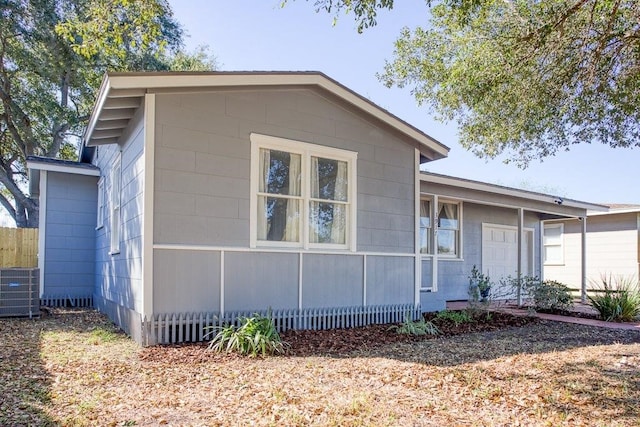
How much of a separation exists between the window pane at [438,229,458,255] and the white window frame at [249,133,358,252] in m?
4.90

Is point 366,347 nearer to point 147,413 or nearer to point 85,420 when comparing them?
point 147,413

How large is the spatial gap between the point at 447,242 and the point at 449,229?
348mm

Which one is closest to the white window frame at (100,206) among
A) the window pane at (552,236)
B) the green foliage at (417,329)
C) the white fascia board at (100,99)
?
the white fascia board at (100,99)

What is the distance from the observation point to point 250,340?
5699 millimetres

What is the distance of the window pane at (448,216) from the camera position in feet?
39.4

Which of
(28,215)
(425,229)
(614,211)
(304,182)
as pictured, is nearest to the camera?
(304,182)

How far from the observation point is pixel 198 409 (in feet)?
12.2

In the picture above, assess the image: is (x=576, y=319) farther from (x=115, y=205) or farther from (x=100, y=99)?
(x=100, y=99)

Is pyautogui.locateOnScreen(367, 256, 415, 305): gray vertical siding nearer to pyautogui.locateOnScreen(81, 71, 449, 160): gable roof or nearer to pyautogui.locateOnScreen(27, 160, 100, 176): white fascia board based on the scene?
pyautogui.locateOnScreen(81, 71, 449, 160): gable roof

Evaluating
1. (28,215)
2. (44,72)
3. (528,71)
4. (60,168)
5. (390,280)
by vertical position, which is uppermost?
(44,72)

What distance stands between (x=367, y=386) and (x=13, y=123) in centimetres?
1968

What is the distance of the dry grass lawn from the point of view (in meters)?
3.60

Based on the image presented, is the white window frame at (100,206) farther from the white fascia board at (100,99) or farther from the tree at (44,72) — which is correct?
the tree at (44,72)

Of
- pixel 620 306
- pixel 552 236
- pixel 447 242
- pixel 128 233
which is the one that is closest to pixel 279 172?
pixel 128 233
